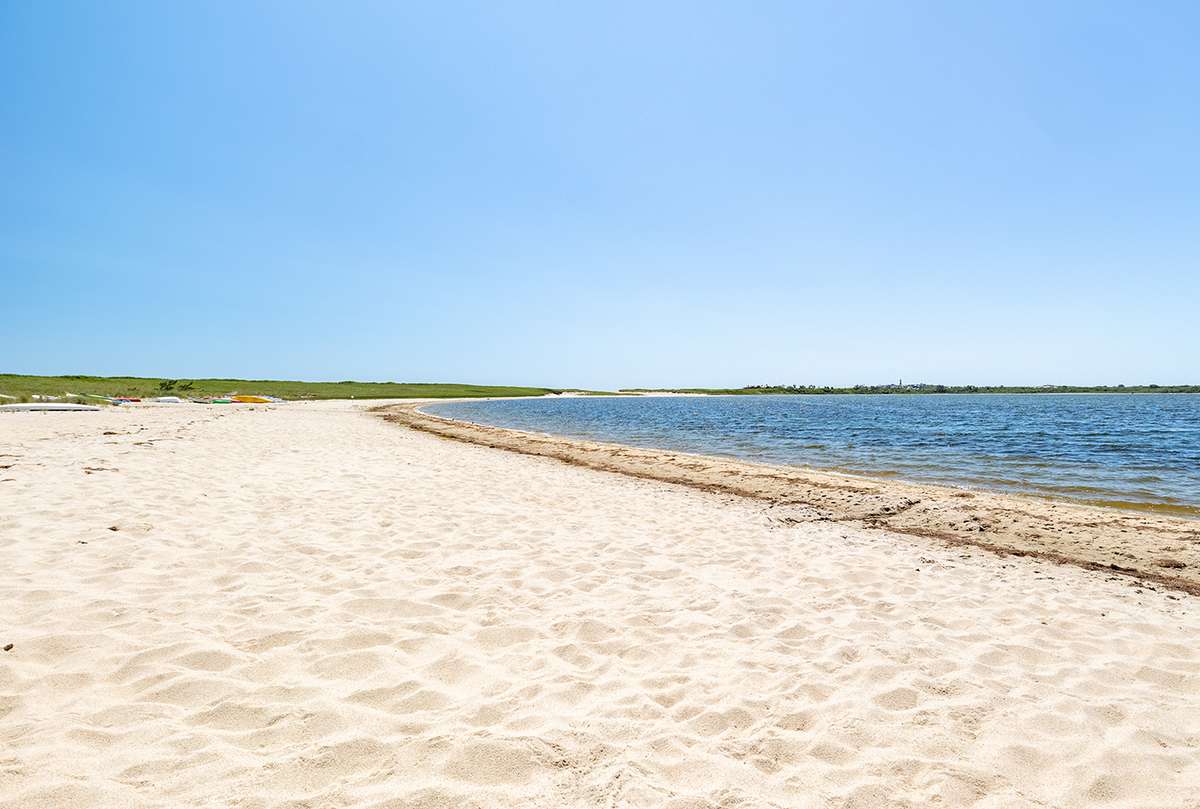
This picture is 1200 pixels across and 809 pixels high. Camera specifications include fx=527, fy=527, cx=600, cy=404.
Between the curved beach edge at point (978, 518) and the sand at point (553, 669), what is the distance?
0.86 m

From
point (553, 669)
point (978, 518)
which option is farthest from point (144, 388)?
point (978, 518)

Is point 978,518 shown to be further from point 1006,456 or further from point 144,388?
point 144,388

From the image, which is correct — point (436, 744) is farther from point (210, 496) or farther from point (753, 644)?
point (210, 496)

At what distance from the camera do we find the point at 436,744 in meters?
2.73

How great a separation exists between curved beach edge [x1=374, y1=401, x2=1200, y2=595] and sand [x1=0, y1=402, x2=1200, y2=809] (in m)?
0.86

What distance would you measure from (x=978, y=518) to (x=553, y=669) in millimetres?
8726

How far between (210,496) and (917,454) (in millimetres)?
20746

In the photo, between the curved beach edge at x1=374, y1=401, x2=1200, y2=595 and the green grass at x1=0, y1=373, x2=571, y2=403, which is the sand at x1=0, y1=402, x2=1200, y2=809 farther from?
the green grass at x1=0, y1=373, x2=571, y2=403

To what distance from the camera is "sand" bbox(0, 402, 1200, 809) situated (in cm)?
254

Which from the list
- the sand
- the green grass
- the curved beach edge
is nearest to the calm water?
Answer: the curved beach edge

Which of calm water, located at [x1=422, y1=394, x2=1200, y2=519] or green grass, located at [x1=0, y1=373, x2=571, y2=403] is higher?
→ green grass, located at [x1=0, y1=373, x2=571, y2=403]

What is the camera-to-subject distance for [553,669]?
3.61 metres

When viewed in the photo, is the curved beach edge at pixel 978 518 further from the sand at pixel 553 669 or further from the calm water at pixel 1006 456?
the calm water at pixel 1006 456

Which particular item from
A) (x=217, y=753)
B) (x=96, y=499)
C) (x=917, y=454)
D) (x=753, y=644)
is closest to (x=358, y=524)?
(x=96, y=499)
